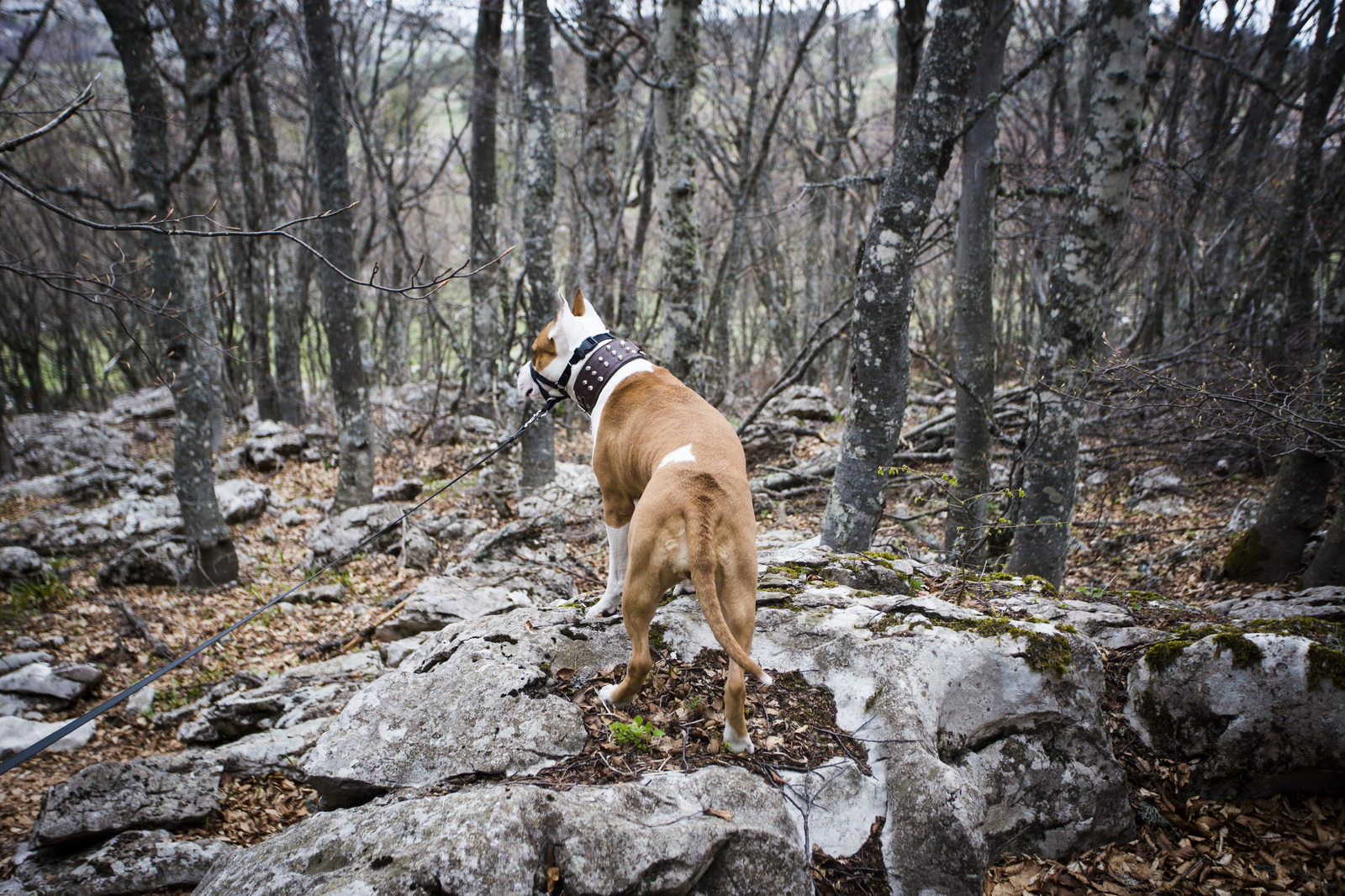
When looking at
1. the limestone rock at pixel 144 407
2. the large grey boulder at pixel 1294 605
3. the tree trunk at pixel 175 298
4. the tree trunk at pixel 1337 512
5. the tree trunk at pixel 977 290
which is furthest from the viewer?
the limestone rock at pixel 144 407

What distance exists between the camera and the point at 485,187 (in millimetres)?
11750

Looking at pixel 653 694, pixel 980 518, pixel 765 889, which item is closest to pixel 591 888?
pixel 765 889

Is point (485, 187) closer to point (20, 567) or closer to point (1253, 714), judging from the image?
point (20, 567)

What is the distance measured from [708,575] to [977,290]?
5120mm

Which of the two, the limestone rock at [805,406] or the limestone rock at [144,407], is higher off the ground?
the limestone rock at [805,406]

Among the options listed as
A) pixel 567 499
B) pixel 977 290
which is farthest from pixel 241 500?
pixel 977 290

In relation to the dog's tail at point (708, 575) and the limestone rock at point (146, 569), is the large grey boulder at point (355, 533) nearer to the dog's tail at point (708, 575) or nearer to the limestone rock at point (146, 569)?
the limestone rock at point (146, 569)

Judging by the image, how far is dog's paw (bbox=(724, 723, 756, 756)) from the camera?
9.37 feet

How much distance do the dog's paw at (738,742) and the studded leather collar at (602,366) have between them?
1.94 m

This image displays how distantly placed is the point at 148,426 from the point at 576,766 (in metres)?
20.3

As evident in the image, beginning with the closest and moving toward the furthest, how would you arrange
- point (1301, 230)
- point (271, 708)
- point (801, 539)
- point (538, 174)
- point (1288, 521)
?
point (271, 708)
point (1288, 521)
point (801, 539)
point (1301, 230)
point (538, 174)

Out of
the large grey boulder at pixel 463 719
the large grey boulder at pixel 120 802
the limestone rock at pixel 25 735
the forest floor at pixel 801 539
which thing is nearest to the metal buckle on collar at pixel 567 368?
the large grey boulder at pixel 463 719

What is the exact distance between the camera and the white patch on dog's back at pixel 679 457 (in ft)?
9.83

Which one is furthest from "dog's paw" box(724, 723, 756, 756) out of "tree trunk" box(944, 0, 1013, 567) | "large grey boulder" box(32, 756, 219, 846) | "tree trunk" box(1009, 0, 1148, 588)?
"tree trunk" box(944, 0, 1013, 567)
